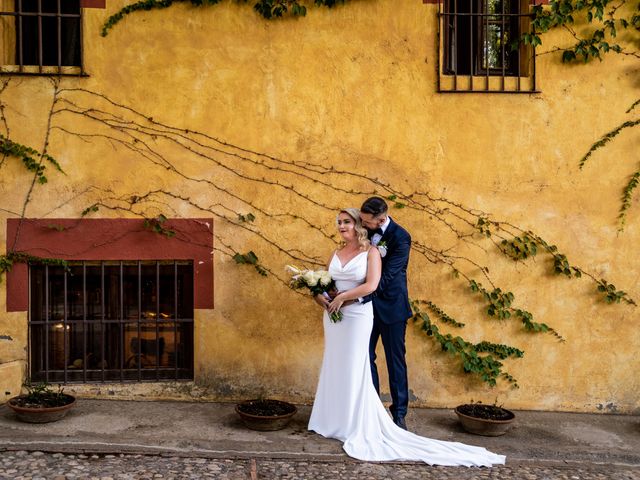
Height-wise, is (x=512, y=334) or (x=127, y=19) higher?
(x=127, y=19)

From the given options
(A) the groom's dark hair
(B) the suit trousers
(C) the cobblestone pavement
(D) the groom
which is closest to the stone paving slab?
(C) the cobblestone pavement

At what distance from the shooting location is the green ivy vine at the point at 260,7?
611 centimetres

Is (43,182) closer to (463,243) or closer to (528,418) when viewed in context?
(463,243)

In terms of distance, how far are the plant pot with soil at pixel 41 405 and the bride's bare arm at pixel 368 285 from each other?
2390 millimetres

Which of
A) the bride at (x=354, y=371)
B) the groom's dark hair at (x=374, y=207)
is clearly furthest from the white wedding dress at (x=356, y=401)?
the groom's dark hair at (x=374, y=207)

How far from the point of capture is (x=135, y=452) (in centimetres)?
498

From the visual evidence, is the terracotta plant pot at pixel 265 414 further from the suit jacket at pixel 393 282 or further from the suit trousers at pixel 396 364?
the suit jacket at pixel 393 282

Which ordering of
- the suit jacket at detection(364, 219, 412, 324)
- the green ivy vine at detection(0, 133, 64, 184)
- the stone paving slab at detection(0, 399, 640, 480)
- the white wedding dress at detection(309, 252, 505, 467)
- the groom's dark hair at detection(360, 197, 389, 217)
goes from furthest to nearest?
the green ivy vine at detection(0, 133, 64, 184) < the suit jacket at detection(364, 219, 412, 324) < the groom's dark hair at detection(360, 197, 389, 217) < the white wedding dress at detection(309, 252, 505, 467) < the stone paving slab at detection(0, 399, 640, 480)

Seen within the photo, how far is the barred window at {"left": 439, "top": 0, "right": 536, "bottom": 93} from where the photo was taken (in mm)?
6336

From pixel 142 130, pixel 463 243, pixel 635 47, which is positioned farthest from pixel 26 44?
pixel 635 47

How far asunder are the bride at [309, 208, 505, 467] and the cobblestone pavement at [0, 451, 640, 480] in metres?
0.24

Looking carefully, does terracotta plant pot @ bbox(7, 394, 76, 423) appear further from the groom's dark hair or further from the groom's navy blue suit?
the groom's dark hair

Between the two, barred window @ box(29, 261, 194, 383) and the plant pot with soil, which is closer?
the plant pot with soil

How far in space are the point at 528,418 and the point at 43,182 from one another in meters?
4.97
